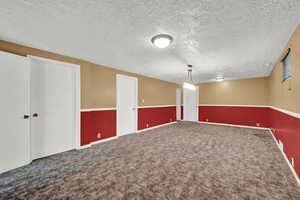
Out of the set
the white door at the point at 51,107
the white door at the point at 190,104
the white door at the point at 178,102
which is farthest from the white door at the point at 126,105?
the white door at the point at 190,104

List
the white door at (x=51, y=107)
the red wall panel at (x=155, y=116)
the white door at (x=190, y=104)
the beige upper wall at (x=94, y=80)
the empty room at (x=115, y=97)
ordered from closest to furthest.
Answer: the empty room at (x=115, y=97) < the beige upper wall at (x=94, y=80) < the white door at (x=51, y=107) < the red wall panel at (x=155, y=116) < the white door at (x=190, y=104)

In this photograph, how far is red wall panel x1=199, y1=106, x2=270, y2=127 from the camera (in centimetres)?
507

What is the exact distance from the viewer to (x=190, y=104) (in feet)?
23.1

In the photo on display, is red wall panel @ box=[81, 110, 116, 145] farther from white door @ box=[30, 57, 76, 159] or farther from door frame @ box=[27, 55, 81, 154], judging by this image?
white door @ box=[30, 57, 76, 159]

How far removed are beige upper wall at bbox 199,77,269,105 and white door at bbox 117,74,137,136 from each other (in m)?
3.95

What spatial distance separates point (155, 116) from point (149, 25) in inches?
167

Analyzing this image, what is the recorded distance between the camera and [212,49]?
2.50m

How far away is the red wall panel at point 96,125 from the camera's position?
3215mm

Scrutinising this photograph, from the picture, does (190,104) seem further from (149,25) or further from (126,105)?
(149,25)

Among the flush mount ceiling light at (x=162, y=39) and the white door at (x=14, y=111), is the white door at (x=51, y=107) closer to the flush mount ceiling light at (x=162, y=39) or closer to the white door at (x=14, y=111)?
the white door at (x=14, y=111)

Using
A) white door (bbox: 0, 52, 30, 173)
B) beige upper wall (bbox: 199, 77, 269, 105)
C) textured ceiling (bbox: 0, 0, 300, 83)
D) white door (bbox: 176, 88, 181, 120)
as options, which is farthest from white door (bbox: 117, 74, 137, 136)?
beige upper wall (bbox: 199, 77, 269, 105)

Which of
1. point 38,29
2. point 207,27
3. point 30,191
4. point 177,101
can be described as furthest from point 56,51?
point 177,101

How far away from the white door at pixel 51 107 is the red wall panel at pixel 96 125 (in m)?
0.25

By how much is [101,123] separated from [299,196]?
13.1 ft
